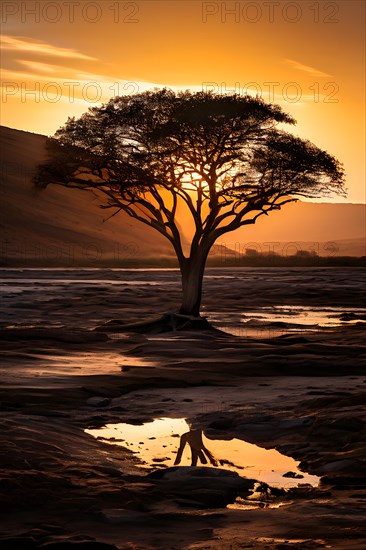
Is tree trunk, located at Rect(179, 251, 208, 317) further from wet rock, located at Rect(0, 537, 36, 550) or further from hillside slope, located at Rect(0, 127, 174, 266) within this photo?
hillside slope, located at Rect(0, 127, 174, 266)

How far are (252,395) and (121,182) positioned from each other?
20898 millimetres

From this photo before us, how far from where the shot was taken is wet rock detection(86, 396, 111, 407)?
14.9 m

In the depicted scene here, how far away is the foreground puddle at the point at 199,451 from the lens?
10.4 m

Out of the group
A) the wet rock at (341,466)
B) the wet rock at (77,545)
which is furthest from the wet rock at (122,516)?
the wet rock at (341,466)

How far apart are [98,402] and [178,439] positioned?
117 inches

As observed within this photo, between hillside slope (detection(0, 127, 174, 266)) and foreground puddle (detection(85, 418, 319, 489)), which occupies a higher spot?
hillside slope (detection(0, 127, 174, 266))

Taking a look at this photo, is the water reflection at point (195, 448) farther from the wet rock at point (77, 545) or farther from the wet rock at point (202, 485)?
the wet rock at point (77, 545)

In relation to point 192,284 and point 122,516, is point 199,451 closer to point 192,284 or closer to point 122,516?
point 122,516

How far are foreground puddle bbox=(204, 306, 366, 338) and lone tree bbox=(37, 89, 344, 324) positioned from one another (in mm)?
2373

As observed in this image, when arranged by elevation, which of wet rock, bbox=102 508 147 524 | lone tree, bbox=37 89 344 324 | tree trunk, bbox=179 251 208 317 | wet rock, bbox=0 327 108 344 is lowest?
wet rock, bbox=102 508 147 524

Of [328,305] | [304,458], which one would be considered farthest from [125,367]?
[328,305]

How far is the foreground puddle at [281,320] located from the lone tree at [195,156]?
2373mm

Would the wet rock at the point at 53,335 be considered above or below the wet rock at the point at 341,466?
above

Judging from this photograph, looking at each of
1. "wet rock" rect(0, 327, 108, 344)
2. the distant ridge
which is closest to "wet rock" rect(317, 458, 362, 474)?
"wet rock" rect(0, 327, 108, 344)
